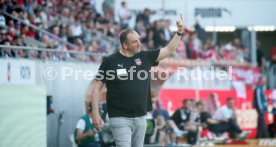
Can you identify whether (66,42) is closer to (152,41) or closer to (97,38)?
(97,38)

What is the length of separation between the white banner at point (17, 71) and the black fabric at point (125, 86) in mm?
3146

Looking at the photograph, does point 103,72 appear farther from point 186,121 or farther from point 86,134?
point 186,121

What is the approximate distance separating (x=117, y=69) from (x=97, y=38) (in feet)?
34.4

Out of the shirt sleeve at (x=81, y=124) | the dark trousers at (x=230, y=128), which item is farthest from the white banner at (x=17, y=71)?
the dark trousers at (x=230, y=128)

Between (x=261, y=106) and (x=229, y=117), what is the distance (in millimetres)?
3092

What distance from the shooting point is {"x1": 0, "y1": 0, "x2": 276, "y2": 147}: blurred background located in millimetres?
12953

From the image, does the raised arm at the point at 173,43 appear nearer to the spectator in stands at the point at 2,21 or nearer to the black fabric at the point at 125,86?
the black fabric at the point at 125,86

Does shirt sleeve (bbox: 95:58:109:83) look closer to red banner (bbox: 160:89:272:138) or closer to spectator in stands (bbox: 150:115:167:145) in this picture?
spectator in stands (bbox: 150:115:167:145)

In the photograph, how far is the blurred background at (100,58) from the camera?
13.0 m

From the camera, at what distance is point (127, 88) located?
1023cm

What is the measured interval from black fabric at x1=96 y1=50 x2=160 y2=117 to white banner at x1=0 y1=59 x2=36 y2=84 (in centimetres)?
315

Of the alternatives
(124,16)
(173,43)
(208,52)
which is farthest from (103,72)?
(208,52)

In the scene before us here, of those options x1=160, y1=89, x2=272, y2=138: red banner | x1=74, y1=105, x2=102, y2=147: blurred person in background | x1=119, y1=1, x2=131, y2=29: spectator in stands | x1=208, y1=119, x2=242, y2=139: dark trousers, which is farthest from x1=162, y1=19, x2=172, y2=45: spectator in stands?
x1=74, y1=105, x2=102, y2=147: blurred person in background

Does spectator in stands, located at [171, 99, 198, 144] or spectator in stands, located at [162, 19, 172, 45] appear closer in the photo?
spectator in stands, located at [171, 99, 198, 144]
